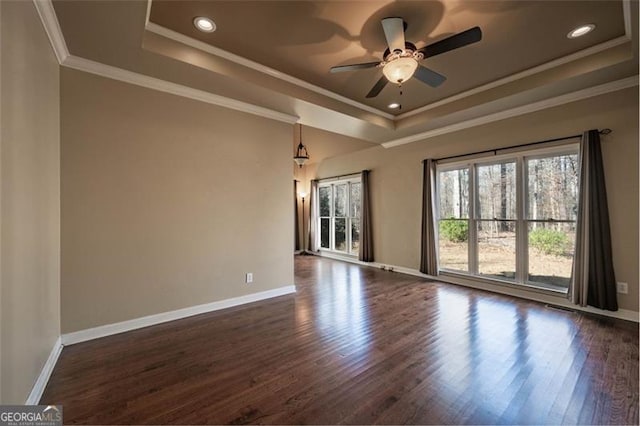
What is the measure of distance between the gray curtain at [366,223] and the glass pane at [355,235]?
58 centimetres

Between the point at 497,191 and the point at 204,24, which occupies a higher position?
the point at 204,24

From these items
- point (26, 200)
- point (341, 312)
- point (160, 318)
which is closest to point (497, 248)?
point (341, 312)

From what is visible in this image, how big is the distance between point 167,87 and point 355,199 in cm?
519

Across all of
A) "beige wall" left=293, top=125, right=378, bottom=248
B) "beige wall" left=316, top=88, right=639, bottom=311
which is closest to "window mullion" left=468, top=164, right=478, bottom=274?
"beige wall" left=316, top=88, right=639, bottom=311

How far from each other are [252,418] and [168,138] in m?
3.05

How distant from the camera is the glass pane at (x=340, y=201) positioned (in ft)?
25.5

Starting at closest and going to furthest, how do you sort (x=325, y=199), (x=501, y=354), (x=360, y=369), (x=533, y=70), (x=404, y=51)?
(x=360, y=369), (x=404, y=51), (x=501, y=354), (x=533, y=70), (x=325, y=199)

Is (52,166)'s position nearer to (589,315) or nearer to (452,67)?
(452,67)

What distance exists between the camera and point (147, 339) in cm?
283

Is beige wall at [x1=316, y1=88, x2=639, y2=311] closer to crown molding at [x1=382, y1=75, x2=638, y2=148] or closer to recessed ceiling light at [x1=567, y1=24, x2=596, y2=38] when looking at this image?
crown molding at [x1=382, y1=75, x2=638, y2=148]

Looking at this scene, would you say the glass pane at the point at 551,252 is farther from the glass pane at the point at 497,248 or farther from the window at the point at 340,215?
the window at the point at 340,215

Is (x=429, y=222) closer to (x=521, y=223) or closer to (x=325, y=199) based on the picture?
(x=521, y=223)

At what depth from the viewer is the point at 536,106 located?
3885 millimetres

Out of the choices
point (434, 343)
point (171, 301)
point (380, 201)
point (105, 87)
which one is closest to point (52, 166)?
point (105, 87)
